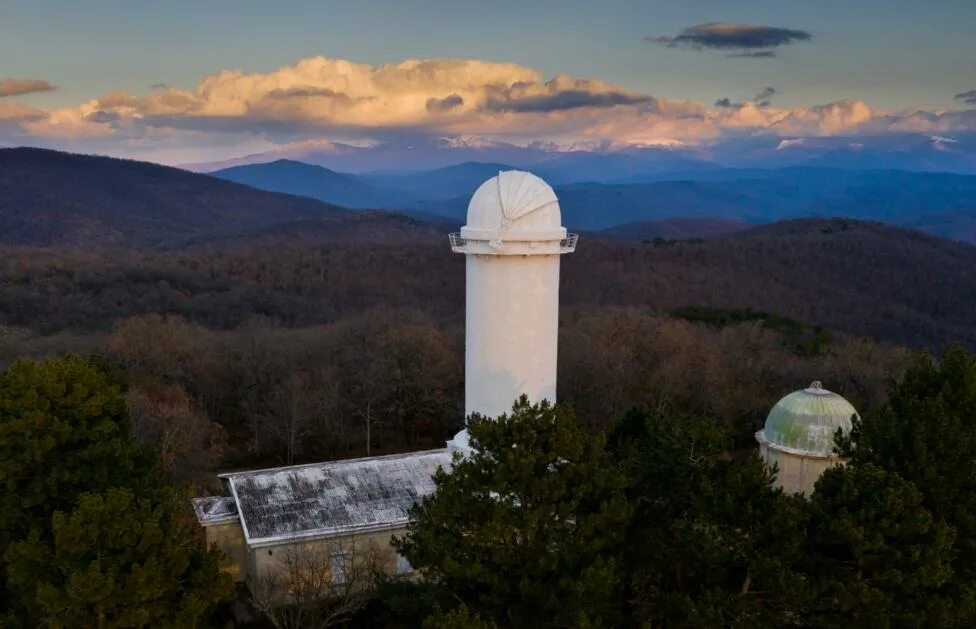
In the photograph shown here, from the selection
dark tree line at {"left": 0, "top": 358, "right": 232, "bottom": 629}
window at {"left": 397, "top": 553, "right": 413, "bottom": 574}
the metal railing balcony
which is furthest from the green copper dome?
dark tree line at {"left": 0, "top": 358, "right": 232, "bottom": 629}

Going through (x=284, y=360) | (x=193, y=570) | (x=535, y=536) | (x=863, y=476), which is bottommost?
(x=284, y=360)

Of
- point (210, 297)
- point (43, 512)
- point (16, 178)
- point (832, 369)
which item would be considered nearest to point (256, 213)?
point (16, 178)

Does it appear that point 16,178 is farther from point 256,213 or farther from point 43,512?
point 43,512

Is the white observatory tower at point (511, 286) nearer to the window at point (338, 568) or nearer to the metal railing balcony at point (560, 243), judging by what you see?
the metal railing balcony at point (560, 243)

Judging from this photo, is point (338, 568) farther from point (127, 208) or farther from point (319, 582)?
point (127, 208)

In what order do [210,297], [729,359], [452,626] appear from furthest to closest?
[210,297]
[729,359]
[452,626]

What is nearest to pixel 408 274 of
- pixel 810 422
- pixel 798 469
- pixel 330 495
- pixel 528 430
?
pixel 330 495

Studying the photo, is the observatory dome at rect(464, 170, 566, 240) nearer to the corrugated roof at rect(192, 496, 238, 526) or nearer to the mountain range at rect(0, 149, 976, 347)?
the corrugated roof at rect(192, 496, 238, 526)
